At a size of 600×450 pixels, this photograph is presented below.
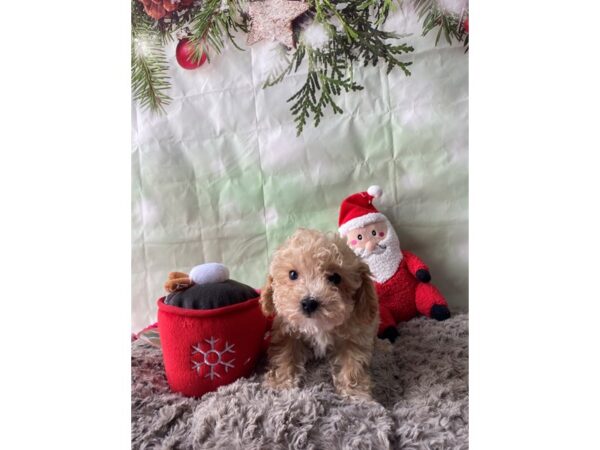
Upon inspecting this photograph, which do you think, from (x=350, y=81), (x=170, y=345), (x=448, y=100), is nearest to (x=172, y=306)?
(x=170, y=345)

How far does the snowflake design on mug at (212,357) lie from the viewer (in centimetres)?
82

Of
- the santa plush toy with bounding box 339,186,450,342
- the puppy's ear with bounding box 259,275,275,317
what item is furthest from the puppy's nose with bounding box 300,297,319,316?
the santa plush toy with bounding box 339,186,450,342

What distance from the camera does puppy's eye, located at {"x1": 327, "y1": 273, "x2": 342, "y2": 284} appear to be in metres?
0.83

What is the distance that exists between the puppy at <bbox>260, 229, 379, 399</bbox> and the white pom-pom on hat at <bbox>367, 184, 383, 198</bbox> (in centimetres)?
30

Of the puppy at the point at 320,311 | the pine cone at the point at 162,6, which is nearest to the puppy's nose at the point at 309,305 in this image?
the puppy at the point at 320,311

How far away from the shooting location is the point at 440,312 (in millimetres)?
1106

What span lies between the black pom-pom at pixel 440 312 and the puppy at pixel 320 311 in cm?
26

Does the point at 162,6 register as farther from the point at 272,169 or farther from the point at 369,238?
the point at 369,238

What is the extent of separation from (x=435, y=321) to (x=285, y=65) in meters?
0.79

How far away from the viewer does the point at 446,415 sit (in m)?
0.77

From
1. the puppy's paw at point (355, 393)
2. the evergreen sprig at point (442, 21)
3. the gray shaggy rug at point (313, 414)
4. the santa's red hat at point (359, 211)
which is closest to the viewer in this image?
the gray shaggy rug at point (313, 414)

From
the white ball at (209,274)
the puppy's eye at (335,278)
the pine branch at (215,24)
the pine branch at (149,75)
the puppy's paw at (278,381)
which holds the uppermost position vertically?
the pine branch at (215,24)

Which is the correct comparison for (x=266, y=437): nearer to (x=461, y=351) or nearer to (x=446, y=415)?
(x=446, y=415)

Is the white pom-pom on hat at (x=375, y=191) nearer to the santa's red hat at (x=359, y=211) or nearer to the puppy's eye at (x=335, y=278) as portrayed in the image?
the santa's red hat at (x=359, y=211)
